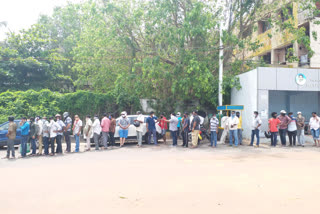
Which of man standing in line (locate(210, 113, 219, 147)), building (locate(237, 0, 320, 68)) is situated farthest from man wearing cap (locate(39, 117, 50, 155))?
building (locate(237, 0, 320, 68))

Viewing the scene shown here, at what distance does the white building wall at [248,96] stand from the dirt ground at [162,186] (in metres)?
6.60

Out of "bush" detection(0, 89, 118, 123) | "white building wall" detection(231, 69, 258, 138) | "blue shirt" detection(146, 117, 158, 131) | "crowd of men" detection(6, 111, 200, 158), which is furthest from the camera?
"bush" detection(0, 89, 118, 123)

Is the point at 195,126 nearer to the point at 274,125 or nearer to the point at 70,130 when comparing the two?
the point at 274,125

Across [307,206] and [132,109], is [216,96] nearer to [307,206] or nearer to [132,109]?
[132,109]

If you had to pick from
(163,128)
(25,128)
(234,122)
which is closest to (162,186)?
(25,128)

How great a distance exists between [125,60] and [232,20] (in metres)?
7.70

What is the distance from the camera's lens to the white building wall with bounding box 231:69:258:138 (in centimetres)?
1571

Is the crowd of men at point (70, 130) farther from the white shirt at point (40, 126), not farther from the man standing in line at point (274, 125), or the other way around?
the man standing in line at point (274, 125)

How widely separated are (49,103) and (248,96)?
12767 millimetres

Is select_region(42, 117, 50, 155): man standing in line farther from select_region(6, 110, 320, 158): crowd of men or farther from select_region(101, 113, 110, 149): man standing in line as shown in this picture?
select_region(101, 113, 110, 149): man standing in line

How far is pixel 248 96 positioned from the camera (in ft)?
53.5

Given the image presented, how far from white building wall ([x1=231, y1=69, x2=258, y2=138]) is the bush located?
8.99 m

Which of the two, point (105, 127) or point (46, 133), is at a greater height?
point (105, 127)

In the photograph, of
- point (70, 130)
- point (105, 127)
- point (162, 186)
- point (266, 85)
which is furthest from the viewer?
point (266, 85)
